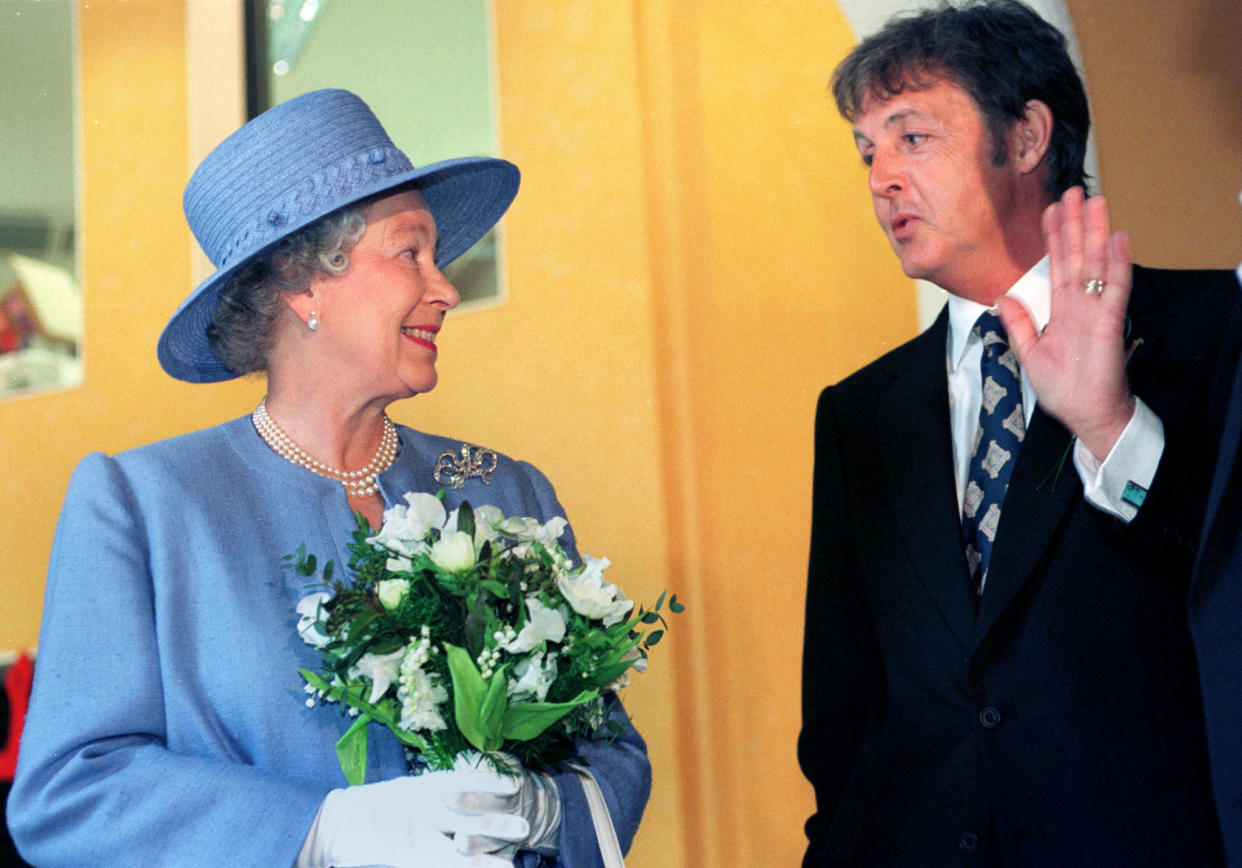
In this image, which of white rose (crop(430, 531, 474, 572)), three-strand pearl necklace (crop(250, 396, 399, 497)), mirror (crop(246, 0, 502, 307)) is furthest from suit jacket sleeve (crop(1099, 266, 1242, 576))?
mirror (crop(246, 0, 502, 307))

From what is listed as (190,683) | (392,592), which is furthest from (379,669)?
(190,683)

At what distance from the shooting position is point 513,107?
10.7 feet

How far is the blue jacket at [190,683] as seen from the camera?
1.68m

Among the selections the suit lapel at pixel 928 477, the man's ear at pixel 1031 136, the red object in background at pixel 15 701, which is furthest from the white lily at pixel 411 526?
the red object in background at pixel 15 701

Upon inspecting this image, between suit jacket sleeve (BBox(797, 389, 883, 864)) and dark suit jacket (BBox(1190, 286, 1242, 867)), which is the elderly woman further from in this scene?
dark suit jacket (BBox(1190, 286, 1242, 867))

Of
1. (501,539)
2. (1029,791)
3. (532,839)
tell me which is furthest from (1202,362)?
(532,839)

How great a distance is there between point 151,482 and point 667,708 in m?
1.42

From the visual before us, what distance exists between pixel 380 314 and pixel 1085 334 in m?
1.02

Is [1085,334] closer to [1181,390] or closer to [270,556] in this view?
[1181,390]

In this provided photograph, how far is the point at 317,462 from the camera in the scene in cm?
205

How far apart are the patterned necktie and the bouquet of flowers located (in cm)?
53

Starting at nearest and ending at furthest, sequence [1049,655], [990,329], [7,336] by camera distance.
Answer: [1049,655] < [990,329] < [7,336]

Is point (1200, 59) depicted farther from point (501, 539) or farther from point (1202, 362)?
point (501, 539)

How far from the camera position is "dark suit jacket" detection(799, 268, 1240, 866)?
5.92 ft
